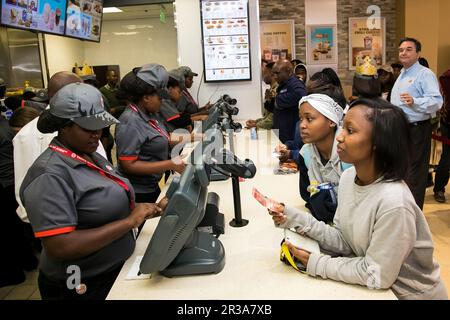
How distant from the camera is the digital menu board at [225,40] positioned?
464 centimetres

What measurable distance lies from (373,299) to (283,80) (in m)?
2.86

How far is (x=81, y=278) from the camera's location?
1521mm

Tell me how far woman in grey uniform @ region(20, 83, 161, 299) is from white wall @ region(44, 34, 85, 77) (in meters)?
5.60

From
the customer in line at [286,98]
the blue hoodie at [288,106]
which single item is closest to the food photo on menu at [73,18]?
the customer in line at [286,98]

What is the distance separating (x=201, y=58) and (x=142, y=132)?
9.03 feet

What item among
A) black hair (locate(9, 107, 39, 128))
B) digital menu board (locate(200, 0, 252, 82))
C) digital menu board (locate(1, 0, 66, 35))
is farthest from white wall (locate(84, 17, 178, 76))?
black hair (locate(9, 107, 39, 128))

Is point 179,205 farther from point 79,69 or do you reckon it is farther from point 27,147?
point 79,69

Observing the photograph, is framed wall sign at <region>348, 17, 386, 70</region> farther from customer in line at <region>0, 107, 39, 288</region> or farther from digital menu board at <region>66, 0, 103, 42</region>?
customer in line at <region>0, 107, 39, 288</region>

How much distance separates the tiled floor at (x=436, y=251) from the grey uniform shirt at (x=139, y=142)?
122 centimetres

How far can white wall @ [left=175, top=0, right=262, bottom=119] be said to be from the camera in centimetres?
473

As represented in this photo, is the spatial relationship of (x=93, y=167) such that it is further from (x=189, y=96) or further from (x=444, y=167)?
(x=444, y=167)

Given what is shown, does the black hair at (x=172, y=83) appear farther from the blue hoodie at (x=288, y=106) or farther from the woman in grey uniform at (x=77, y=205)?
the woman in grey uniform at (x=77, y=205)

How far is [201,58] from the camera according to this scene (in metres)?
4.87

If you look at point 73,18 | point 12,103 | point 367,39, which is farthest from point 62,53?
point 367,39
